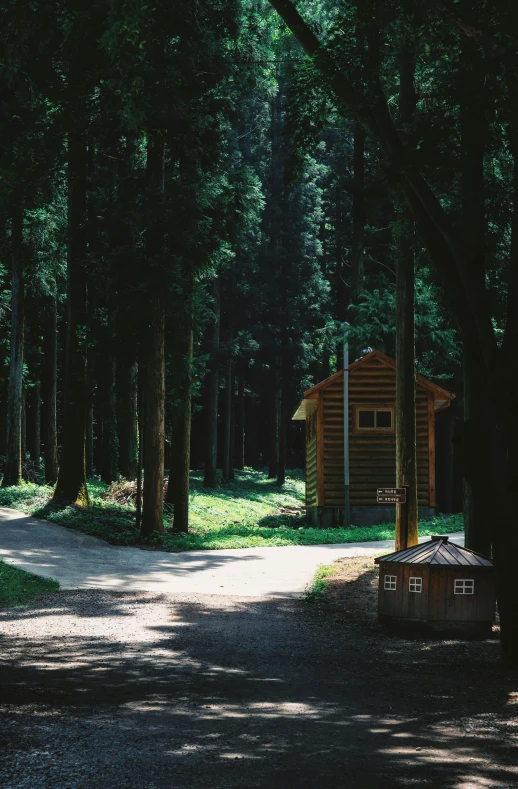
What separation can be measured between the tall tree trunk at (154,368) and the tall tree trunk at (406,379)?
660cm

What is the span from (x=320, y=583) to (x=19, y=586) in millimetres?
4738

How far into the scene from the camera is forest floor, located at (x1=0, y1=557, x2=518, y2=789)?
5391 millimetres

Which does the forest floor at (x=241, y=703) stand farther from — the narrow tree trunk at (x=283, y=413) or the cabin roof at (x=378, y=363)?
the narrow tree trunk at (x=283, y=413)

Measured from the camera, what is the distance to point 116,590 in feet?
45.9

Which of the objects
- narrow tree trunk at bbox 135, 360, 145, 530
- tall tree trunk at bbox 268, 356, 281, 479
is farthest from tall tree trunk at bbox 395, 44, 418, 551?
tall tree trunk at bbox 268, 356, 281, 479

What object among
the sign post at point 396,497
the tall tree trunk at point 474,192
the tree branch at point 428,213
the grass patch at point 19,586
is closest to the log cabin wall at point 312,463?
the sign post at point 396,497

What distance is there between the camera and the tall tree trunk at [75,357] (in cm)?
2208

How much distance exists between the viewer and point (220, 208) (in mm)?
21703

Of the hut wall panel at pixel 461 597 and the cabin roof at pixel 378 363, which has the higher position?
the cabin roof at pixel 378 363

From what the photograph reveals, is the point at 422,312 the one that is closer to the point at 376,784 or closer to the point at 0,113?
the point at 0,113

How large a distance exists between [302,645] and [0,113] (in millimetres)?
20026

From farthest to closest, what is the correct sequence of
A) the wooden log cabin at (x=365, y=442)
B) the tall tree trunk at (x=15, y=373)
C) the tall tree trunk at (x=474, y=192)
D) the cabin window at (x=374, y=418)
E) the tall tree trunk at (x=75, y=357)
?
the cabin window at (x=374, y=418) < the wooden log cabin at (x=365, y=442) < the tall tree trunk at (x=15, y=373) < the tall tree trunk at (x=75, y=357) < the tall tree trunk at (x=474, y=192)

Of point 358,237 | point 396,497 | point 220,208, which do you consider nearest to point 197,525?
point 220,208

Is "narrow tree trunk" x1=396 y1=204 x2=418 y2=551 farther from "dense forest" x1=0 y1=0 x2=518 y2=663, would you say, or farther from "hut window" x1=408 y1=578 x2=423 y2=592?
"hut window" x1=408 y1=578 x2=423 y2=592
